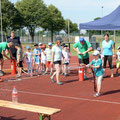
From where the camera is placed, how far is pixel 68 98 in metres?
7.79

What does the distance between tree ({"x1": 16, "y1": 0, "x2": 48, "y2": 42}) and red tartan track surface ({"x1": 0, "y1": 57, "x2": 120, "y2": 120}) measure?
5560cm

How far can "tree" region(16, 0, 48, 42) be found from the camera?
66069 mm

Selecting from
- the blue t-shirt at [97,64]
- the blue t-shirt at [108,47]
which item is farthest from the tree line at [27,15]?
the blue t-shirt at [97,64]

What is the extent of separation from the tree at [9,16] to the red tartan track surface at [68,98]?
45368 mm

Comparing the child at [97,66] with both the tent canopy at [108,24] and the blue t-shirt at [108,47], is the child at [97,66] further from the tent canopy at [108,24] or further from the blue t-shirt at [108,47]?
the tent canopy at [108,24]

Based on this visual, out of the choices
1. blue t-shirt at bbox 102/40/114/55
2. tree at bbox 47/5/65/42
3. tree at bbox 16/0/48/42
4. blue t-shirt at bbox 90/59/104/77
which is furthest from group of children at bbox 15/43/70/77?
tree at bbox 47/5/65/42

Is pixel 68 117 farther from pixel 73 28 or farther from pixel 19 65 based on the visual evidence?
pixel 73 28

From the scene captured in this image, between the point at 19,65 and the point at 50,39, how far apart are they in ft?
139

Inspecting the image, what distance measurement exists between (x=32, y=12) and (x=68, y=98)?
62263mm

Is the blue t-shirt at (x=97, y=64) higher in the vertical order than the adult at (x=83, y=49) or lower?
lower

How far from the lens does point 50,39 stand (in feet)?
177

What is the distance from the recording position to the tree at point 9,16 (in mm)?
55031

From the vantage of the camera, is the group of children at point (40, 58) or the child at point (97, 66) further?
the group of children at point (40, 58)

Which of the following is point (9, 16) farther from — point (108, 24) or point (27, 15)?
point (108, 24)
